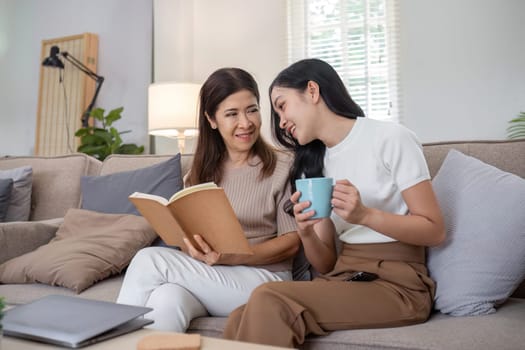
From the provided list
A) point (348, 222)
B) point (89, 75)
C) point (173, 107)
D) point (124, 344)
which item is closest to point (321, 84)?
point (348, 222)

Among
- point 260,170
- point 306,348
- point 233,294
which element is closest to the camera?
point 306,348

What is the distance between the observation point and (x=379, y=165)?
1.37 metres

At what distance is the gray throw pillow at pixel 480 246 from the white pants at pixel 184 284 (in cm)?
49

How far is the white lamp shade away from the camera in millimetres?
3367

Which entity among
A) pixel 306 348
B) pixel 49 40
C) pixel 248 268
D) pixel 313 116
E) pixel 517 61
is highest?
pixel 49 40

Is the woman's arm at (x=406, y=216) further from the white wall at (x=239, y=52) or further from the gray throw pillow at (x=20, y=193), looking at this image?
the white wall at (x=239, y=52)

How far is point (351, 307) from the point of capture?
1.19 m

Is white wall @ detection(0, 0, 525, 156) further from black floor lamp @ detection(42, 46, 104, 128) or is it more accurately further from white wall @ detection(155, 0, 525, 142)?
black floor lamp @ detection(42, 46, 104, 128)

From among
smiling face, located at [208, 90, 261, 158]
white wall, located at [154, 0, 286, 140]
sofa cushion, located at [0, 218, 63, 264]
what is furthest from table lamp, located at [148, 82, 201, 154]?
smiling face, located at [208, 90, 261, 158]

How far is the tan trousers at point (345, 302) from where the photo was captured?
112cm

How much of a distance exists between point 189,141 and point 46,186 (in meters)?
1.80

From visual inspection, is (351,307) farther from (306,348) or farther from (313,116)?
(313,116)

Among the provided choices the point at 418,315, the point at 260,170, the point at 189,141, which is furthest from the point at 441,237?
the point at 189,141

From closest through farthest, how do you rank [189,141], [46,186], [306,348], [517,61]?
[306,348]
[46,186]
[517,61]
[189,141]
